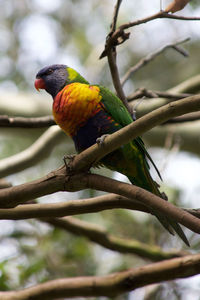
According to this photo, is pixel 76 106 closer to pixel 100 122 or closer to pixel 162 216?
pixel 100 122

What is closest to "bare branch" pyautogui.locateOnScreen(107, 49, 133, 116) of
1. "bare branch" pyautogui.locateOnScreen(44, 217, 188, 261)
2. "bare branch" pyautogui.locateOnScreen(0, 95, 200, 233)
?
"bare branch" pyautogui.locateOnScreen(0, 95, 200, 233)

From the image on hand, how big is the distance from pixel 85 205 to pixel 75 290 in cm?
48

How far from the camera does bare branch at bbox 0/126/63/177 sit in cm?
278

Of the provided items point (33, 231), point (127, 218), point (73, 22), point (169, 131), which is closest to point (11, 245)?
point (33, 231)

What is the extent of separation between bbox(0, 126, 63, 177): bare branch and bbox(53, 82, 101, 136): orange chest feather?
0.58 m

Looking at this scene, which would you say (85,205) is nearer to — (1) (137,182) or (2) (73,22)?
(1) (137,182)

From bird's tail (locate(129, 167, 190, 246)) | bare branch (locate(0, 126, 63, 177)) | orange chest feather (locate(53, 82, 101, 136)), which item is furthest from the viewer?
bare branch (locate(0, 126, 63, 177))

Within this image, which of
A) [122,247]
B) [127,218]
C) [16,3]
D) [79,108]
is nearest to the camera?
[79,108]

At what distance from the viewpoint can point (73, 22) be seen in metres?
6.99

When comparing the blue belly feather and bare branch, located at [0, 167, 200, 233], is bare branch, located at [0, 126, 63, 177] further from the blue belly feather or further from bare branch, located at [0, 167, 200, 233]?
bare branch, located at [0, 167, 200, 233]

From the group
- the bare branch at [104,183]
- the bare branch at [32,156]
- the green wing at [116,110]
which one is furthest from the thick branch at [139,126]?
the bare branch at [32,156]

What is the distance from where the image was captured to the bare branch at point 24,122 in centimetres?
227

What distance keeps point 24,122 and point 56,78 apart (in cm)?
47

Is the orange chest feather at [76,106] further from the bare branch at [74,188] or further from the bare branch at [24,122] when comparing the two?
the bare branch at [74,188]
